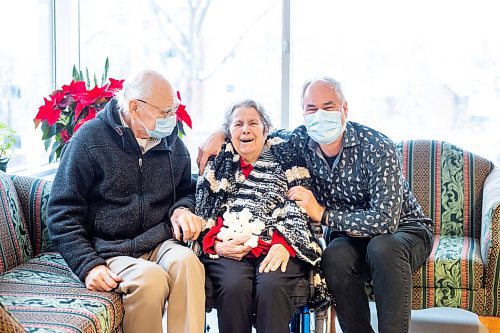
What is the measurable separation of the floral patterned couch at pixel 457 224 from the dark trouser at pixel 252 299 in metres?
0.61

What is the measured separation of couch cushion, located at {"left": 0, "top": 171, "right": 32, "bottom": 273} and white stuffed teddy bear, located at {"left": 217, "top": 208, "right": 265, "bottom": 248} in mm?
782

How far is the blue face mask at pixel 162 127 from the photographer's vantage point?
2.68 metres

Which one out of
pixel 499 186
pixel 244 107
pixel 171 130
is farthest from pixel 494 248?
pixel 171 130

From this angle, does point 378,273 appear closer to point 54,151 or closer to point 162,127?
point 162,127

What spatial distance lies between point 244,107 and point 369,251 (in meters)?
0.77

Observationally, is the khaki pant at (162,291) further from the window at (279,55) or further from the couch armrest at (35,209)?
the window at (279,55)

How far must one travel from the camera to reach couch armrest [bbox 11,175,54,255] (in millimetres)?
2861

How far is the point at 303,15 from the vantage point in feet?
12.9

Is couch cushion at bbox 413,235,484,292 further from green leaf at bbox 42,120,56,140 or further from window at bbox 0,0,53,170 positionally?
window at bbox 0,0,53,170

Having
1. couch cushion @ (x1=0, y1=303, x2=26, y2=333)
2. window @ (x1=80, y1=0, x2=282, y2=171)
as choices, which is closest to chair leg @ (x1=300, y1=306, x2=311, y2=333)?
couch cushion @ (x1=0, y1=303, x2=26, y2=333)

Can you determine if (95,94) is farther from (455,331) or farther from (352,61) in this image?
(455,331)

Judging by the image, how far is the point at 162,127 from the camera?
2.69 meters

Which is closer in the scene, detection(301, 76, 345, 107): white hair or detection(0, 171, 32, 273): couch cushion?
detection(0, 171, 32, 273): couch cushion

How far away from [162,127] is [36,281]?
2.40 feet
